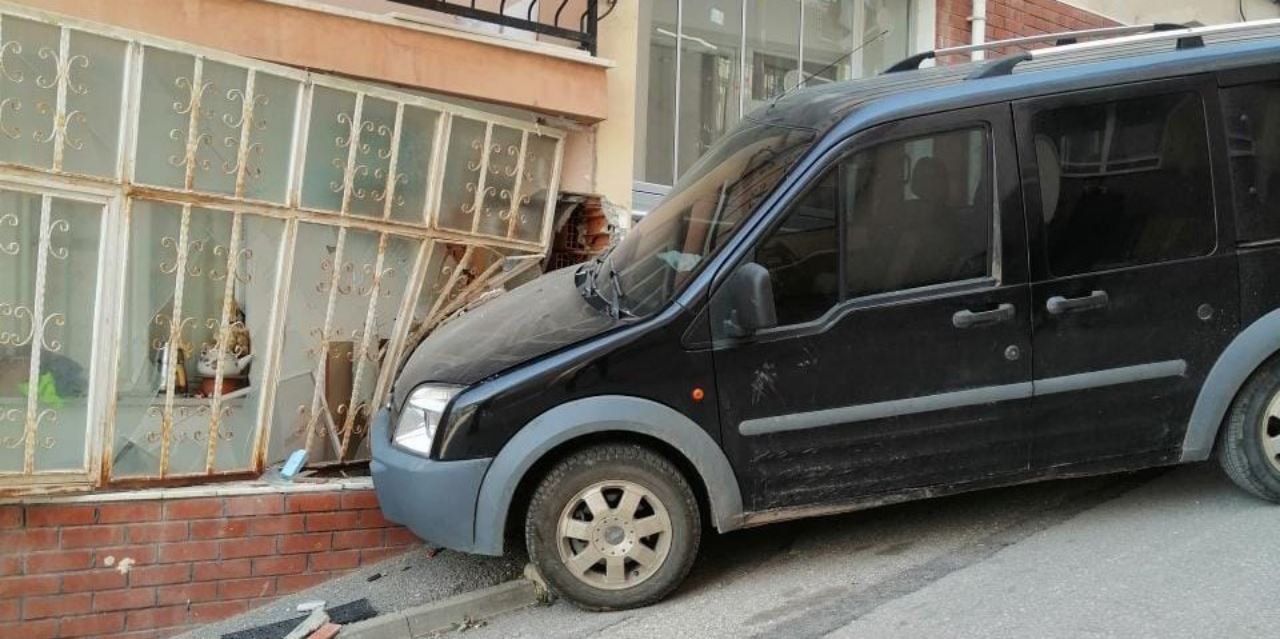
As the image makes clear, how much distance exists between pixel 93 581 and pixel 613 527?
7.74ft

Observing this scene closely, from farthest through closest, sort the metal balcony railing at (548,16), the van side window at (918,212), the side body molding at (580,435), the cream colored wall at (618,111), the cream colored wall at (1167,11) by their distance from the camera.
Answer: the cream colored wall at (1167,11) < the cream colored wall at (618,111) < the metal balcony railing at (548,16) < the van side window at (918,212) < the side body molding at (580,435)

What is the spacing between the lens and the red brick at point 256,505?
15.6 ft

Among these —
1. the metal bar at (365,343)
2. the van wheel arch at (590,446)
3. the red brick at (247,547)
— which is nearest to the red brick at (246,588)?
the red brick at (247,547)

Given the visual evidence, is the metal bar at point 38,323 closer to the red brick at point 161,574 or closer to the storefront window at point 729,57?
the red brick at point 161,574

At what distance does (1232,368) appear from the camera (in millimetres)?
4422

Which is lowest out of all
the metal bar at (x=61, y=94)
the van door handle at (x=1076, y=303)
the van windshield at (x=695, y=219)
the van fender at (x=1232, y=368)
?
the van fender at (x=1232, y=368)

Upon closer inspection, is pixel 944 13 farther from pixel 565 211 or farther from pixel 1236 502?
pixel 1236 502

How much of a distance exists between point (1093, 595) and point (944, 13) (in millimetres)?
6293

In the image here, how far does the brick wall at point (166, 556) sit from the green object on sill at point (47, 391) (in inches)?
18.1

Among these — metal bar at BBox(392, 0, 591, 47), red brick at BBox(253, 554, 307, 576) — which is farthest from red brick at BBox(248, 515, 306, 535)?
metal bar at BBox(392, 0, 591, 47)

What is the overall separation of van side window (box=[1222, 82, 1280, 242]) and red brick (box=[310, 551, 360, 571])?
4.28 meters

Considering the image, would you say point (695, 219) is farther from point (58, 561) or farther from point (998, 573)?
point (58, 561)

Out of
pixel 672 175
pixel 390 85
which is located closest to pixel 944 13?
pixel 672 175

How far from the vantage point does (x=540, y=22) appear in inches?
244
